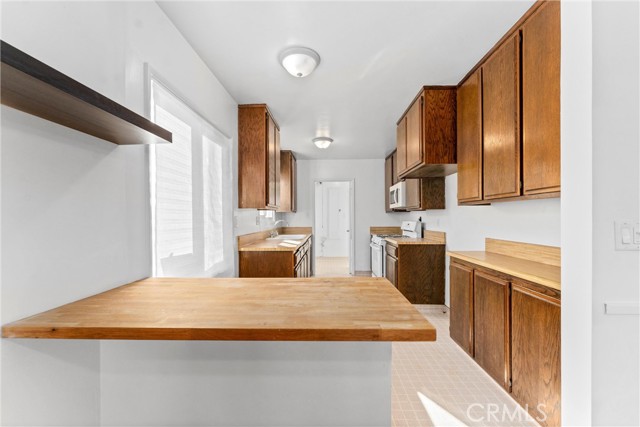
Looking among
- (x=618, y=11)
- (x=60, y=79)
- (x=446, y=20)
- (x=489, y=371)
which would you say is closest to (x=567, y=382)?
(x=489, y=371)

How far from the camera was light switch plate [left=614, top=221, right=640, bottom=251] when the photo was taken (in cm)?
111

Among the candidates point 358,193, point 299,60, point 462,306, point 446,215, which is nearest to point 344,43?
point 299,60

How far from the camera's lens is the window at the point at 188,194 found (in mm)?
1599

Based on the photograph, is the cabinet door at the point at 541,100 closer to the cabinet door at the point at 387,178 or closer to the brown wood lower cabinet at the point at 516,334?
the brown wood lower cabinet at the point at 516,334

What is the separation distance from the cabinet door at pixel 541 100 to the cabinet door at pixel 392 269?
2.26 meters

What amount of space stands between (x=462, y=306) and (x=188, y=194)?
241cm

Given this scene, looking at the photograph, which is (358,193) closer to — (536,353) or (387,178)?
(387,178)

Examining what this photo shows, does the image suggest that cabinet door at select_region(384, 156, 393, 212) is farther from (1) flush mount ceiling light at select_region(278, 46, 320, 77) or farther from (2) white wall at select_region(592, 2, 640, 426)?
(2) white wall at select_region(592, 2, 640, 426)

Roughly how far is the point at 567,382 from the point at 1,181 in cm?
223

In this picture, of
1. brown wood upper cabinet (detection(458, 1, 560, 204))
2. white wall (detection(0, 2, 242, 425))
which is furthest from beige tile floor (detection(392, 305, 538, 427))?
white wall (detection(0, 2, 242, 425))

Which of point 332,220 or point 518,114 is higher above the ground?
point 518,114

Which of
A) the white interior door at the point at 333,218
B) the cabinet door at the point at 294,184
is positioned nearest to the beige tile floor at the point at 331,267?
the white interior door at the point at 333,218

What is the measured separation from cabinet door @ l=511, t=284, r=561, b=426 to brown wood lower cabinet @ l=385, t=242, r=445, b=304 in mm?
1859

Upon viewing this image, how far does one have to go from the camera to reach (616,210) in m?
1.12
